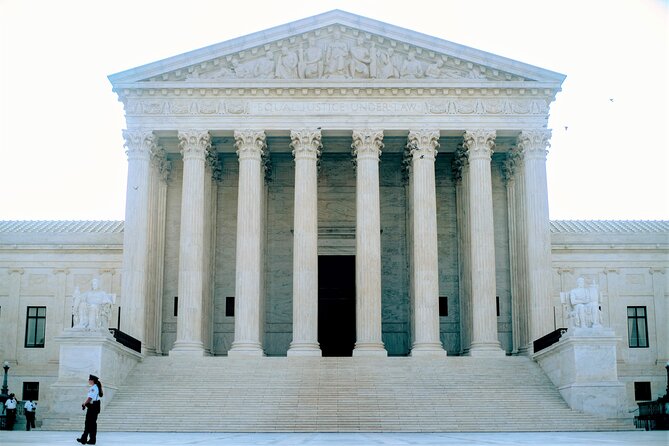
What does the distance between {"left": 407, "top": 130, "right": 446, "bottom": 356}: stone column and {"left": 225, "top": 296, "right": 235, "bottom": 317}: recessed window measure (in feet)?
36.4

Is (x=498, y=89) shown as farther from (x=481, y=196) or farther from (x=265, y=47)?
(x=265, y=47)

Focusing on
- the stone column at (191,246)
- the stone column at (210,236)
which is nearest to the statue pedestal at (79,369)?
the stone column at (191,246)

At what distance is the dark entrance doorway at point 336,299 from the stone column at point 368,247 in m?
6.94

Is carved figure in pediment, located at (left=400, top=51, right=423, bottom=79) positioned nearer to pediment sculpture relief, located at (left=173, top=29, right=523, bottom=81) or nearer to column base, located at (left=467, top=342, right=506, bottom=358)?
pediment sculpture relief, located at (left=173, top=29, right=523, bottom=81)

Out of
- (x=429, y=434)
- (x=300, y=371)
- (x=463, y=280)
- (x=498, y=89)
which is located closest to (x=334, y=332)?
(x=463, y=280)

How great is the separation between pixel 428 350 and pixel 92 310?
16697 mm

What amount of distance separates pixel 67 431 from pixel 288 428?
8.95 m

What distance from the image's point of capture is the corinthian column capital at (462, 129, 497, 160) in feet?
156

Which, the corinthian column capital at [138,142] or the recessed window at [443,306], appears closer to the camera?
the corinthian column capital at [138,142]

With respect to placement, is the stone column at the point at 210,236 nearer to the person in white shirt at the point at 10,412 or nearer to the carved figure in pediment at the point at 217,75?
the carved figure in pediment at the point at 217,75

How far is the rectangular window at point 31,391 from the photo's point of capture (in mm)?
52594

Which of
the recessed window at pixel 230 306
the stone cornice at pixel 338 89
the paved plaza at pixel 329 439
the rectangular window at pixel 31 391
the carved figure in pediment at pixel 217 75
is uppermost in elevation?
the carved figure in pediment at pixel 217 75

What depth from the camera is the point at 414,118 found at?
47812 mm

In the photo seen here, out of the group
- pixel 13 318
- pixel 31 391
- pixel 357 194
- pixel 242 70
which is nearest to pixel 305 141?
pixel 357 194
